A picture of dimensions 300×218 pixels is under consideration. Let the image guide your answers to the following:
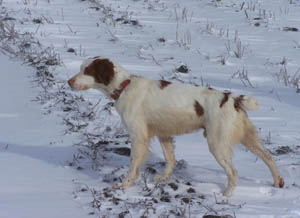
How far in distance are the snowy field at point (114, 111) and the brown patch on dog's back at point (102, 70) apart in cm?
92

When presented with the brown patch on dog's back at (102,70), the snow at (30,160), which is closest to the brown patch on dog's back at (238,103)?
the brown patch on dog's back at (102,70)

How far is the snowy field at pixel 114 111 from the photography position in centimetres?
362

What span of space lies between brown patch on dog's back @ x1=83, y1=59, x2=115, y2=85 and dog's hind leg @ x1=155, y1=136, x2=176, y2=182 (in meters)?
0.81

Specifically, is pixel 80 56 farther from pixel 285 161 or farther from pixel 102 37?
pixel 285 161

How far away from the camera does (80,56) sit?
25.9 ft

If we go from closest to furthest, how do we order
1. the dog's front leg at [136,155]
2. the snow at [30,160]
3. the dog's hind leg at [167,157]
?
the snow at [30,160]
the dog's front leg at [136,155]
the dog's hind leg at [167,157]

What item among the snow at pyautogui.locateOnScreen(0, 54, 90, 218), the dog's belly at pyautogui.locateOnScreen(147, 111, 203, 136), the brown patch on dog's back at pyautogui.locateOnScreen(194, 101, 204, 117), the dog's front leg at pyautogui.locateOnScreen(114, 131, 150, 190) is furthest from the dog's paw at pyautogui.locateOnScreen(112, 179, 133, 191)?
the brown patch on dog's back at pyautogui.locateOnScreen(194, 101, 204, 117)

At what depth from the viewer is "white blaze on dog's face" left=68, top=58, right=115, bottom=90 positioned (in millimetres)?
3986

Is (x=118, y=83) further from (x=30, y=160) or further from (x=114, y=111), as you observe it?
(x=114, y=111)

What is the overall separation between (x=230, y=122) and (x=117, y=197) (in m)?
1.13

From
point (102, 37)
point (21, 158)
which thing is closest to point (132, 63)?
point (102, 37)

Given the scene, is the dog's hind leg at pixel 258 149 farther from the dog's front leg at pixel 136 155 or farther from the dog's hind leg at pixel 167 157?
the dog's front leg at pixel 136 155

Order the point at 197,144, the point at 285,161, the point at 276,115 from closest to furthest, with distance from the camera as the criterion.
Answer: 1. the point at 285,161
2. the point at 197,144
3. the point at 276,115

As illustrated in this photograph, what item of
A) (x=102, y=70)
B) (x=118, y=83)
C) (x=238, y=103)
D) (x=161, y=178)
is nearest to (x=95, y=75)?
(x=102, y=70)
